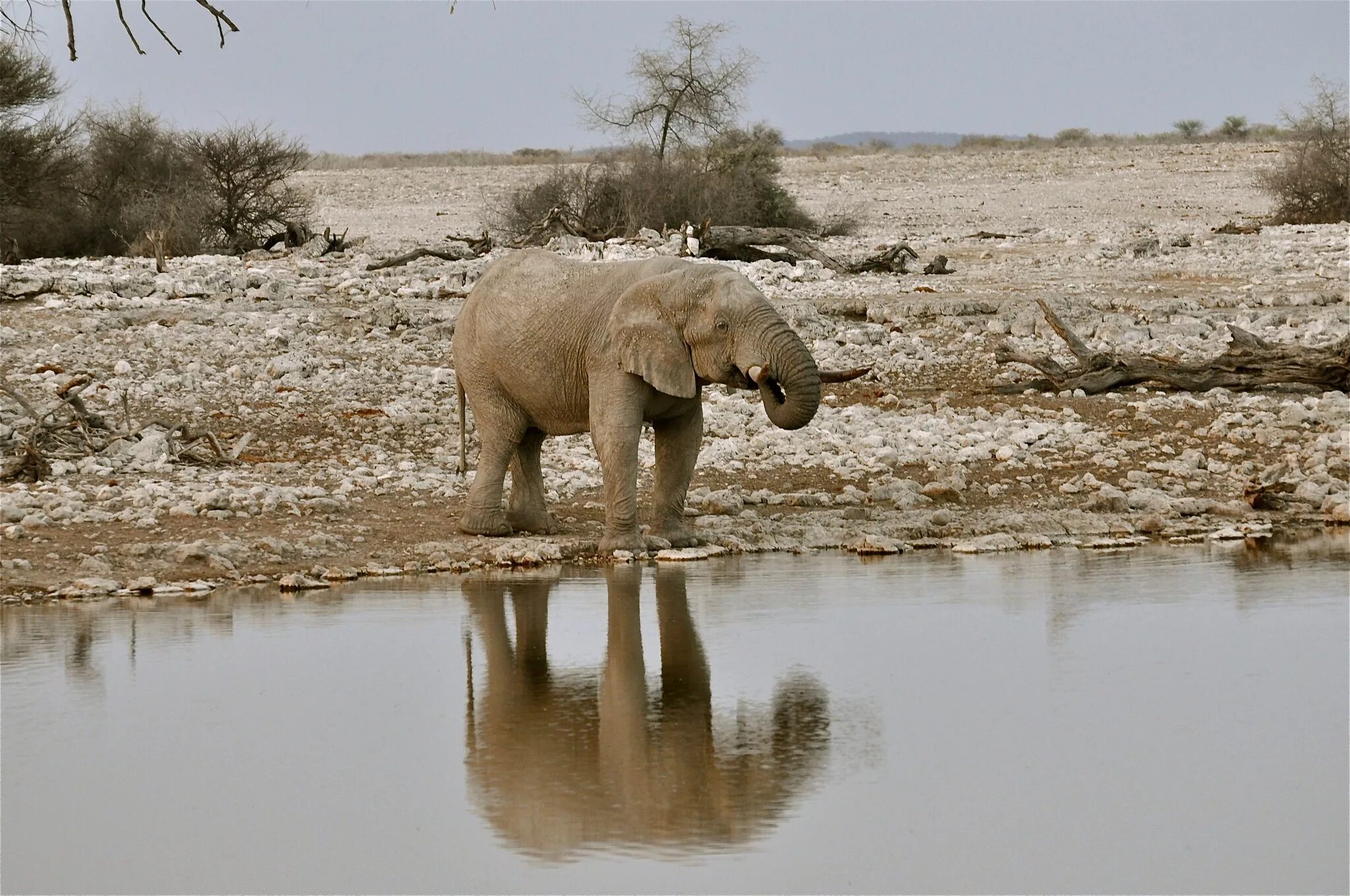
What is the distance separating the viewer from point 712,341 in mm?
10312

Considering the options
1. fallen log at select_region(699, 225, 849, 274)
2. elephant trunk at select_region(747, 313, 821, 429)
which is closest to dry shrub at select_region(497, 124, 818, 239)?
fallen log at select_region(699, 225, 849, 274)

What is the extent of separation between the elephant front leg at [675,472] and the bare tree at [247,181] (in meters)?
19.7

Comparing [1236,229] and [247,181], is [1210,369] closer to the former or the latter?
[1236,229]

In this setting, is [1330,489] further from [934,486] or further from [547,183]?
[547,183]

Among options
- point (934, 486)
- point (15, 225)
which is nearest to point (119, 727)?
point (934, 486)

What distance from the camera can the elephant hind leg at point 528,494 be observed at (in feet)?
38.0

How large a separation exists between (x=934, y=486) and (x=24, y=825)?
789 cm

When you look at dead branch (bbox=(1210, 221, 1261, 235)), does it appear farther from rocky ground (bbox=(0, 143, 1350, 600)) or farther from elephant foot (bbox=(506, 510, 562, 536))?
elephant foot (bbox=(506, 510, 562, 536))

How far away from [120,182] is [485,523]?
22.3m

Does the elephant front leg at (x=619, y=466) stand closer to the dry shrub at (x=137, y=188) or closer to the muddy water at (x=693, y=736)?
the muddy water at (x=693, y=736)

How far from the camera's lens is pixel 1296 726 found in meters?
6.66

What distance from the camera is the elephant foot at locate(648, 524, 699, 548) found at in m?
11.0

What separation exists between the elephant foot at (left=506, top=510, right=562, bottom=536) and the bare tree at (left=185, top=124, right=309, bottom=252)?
1903cm

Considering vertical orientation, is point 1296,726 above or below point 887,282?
below
